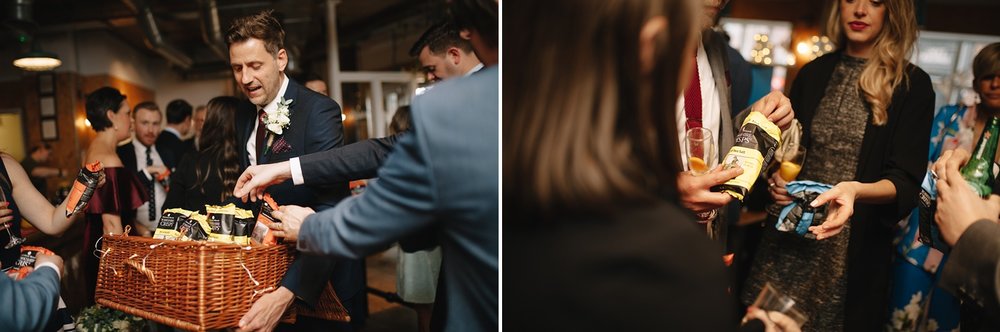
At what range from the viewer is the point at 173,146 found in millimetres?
1564

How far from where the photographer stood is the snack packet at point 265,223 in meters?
1.23

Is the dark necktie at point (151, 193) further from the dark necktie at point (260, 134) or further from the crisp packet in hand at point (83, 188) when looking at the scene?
the dark necktie at point (260, 134)

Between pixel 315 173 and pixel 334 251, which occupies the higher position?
pixel 315 173

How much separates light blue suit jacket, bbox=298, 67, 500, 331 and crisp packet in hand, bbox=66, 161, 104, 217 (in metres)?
0.58

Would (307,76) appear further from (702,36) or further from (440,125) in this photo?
(702,36)

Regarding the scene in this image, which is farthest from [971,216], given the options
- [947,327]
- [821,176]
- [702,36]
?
[947,327]

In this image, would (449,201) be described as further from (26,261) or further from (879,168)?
(879,168)

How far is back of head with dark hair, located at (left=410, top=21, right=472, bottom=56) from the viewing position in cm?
148

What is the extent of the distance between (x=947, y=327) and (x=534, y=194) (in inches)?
53.8

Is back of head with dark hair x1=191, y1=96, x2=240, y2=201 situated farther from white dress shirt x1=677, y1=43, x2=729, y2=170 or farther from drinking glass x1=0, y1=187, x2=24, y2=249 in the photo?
white dress shirt x1=677, y1=43, x2=729, y2=170

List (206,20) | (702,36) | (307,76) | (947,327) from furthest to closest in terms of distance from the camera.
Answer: (206,20) → (947,327) → (307,76) → (702,36)

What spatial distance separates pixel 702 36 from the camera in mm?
1318

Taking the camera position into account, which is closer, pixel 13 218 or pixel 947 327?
pixel 13 218

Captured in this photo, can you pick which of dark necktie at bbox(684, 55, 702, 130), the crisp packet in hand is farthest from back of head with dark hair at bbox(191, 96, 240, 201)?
dark necktie at bbox(684, 55, 702, 130)
